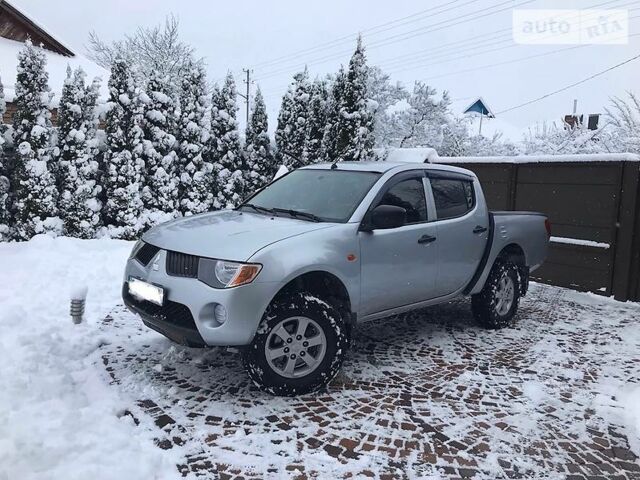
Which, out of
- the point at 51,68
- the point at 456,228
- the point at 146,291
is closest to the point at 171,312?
the point at 146,291

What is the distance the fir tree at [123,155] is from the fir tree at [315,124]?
4630mm

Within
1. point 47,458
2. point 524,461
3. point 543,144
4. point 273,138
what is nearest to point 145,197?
point 273,138

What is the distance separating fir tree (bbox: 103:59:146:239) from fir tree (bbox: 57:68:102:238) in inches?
22.3

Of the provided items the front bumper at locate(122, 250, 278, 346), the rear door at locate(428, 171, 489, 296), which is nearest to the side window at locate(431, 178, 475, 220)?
the rear door at locate(428, 171, 489, 296)

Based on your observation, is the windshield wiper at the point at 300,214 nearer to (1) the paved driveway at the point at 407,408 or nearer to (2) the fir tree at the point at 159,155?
(1) the paved driveway at the point at 407,408

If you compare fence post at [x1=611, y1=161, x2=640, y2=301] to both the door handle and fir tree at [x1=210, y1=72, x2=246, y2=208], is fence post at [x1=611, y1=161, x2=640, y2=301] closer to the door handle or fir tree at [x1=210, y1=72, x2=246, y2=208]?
the door handle

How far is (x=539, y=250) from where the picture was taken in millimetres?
6207

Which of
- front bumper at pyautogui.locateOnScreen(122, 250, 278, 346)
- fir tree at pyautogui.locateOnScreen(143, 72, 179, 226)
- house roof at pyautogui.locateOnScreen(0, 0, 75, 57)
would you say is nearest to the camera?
front bumper at pyautogui.locateOnScreen(122, 250, 278, 346)

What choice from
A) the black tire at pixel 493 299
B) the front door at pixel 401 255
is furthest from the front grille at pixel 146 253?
the black tire at pixel 493 299

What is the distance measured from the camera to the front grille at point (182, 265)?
351cm

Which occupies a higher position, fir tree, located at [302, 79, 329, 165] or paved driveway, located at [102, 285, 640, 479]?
fir tree, located at [302, 79, 329, 165]

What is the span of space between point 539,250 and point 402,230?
2709mm

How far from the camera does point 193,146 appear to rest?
12727mm

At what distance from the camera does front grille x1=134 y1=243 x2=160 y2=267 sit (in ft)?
12.6
